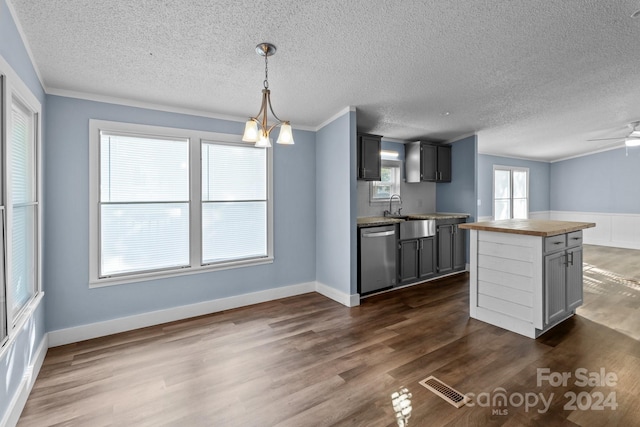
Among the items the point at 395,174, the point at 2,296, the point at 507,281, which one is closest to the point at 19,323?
the point at 2,296

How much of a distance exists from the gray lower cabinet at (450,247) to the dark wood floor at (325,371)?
1751 millimetres

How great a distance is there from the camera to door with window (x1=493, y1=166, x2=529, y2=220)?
7.62 metres

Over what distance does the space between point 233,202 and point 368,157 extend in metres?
2.07

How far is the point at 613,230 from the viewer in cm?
786

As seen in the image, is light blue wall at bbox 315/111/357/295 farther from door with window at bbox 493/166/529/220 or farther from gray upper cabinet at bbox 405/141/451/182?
door with window at bbox 493/166/529/220

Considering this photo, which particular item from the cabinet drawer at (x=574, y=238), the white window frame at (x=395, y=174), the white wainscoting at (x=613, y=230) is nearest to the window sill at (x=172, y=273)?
the white window frame at (x=395, y=174)

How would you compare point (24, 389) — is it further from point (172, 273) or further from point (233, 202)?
point (233, 202)

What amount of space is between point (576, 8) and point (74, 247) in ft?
14.5

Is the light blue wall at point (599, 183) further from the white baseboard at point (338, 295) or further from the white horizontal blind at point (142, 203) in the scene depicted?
the white horizontal blind at point (142, 203)

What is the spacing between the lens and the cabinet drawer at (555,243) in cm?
282

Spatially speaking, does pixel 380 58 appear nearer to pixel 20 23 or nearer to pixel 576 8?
pixel 576 8

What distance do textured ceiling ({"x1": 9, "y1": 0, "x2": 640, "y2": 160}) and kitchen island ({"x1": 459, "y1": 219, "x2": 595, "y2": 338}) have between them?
1503mm

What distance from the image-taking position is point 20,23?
188cm

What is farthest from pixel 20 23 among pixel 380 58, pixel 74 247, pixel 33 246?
pixel 380 58
